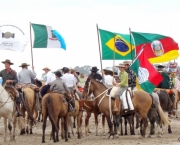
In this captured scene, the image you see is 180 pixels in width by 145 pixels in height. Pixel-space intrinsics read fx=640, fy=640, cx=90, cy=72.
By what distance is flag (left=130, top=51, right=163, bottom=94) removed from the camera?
77.3ft

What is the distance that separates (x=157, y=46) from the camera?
1077 inches

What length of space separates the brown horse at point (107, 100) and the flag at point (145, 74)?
0.37 m

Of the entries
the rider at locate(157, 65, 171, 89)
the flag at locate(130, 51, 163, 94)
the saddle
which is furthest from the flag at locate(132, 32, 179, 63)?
the saddle

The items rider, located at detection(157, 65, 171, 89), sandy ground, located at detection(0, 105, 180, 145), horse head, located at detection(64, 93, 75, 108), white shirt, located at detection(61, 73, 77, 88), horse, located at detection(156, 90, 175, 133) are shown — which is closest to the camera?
sandy ground, located at detection(0, 105, 180, 145)

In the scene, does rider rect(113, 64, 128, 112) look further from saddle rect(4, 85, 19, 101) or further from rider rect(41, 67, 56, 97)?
rider rect(41, 67, 56, 97)

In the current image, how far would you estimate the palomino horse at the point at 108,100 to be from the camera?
23.0 metres

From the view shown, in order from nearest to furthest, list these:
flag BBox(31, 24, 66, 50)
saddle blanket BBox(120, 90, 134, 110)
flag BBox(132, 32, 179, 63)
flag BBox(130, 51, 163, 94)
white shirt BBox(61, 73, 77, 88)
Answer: saddle blanket BBox(120, 90, 134, 110), flag BBox(130, 51, 163, 94), white shirt BBox(61, 73, 77, 88), flag BBox(132, 32, 179, 63), flag BBox(31, 24, 66, 50)

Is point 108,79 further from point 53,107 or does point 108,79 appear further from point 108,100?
point 53,107

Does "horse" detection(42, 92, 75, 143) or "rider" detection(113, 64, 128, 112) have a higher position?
"rider" detection(113, 64, 128, 112)

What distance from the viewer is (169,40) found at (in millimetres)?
27609

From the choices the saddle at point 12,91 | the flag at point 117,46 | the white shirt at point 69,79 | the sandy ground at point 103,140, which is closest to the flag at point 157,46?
the flag at point 117,46

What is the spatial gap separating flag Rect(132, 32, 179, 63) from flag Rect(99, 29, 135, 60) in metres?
1.49

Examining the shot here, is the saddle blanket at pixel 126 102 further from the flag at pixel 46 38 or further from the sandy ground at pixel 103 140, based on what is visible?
the flag at pixel 46 38

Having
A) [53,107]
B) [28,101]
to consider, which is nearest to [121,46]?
[28,101]
